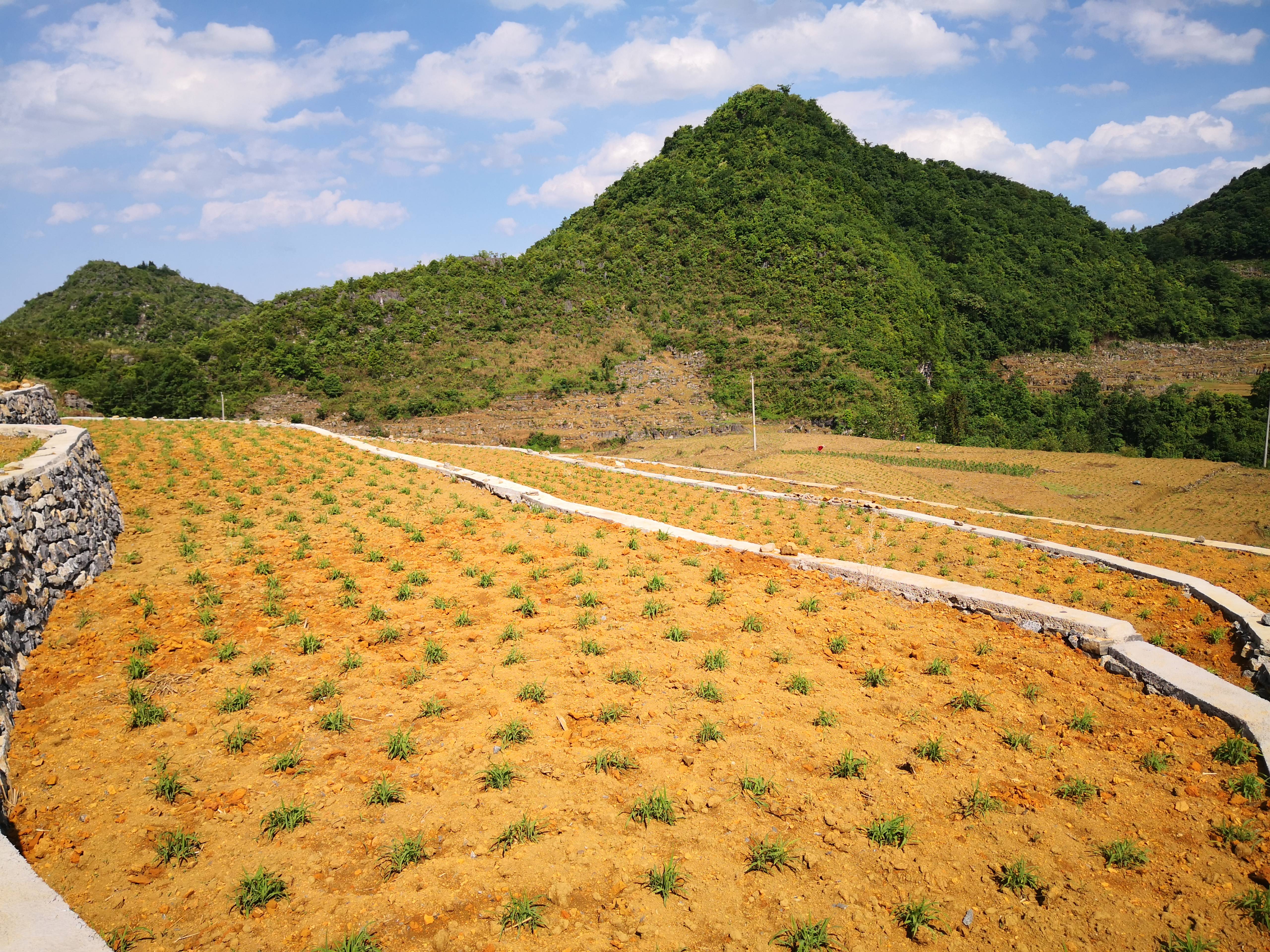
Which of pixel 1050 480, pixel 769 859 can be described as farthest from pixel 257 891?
pixel 1050 480

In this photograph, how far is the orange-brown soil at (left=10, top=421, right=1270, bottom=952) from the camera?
3.34 m

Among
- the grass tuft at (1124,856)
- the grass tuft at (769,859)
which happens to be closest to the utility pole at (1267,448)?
the grass tuft at (1124,856)

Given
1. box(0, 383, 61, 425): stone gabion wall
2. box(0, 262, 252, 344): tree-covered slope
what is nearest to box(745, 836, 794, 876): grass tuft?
box(0, 383, 61, 425): stone gabion wall

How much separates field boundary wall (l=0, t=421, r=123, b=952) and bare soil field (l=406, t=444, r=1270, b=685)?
28.2 feet

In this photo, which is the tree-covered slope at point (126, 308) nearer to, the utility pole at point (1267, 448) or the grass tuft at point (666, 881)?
the grass tuft at point (666, 881)

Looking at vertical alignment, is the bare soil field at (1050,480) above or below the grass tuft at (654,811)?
below

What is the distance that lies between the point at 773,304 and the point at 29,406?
49630 mm

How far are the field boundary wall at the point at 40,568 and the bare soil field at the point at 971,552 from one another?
8.61m

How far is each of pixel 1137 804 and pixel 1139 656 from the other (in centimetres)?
239

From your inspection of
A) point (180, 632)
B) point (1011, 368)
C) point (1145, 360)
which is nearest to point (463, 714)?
point (180, 632)

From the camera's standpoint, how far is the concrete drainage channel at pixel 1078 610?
17.1ft

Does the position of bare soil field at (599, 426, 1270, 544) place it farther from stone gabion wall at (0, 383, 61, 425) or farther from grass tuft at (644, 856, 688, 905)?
stone gabion wall at (0, 383, 61, 425)

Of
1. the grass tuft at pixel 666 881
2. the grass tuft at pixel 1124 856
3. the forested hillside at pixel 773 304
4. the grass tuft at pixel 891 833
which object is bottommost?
the grass tuft at pixel 1124 856

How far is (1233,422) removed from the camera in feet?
128
